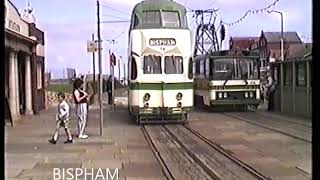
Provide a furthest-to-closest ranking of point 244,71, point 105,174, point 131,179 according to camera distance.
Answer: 1. point 244,71
2. point 105,174
3. point 131,179

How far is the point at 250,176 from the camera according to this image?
10898 millimetres

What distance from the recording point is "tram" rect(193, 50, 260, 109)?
30.1 m

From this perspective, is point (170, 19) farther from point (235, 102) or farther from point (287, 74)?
point (235, 102)

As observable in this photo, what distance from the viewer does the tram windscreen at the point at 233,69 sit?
3028cm

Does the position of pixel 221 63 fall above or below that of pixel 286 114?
above

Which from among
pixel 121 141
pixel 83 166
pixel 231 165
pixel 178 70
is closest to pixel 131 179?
pixel 83 166

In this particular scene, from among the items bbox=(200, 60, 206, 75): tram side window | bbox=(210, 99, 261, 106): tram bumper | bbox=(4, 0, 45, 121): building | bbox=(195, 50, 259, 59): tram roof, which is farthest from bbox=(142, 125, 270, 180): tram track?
bbox=(200, 60, 206, 75): tram side window

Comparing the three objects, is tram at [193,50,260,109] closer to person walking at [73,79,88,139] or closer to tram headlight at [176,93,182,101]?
tram headlight at [176,93,182,101]

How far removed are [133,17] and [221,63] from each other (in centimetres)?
834

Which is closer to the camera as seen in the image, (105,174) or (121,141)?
(105,174)

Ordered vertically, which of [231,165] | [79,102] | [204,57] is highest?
[204,57]

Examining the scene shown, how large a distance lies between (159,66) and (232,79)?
821 centimetres

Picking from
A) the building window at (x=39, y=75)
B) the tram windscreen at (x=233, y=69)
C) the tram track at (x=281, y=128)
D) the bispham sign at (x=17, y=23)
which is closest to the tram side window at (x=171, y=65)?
the tram track at (x=281, y=128)
